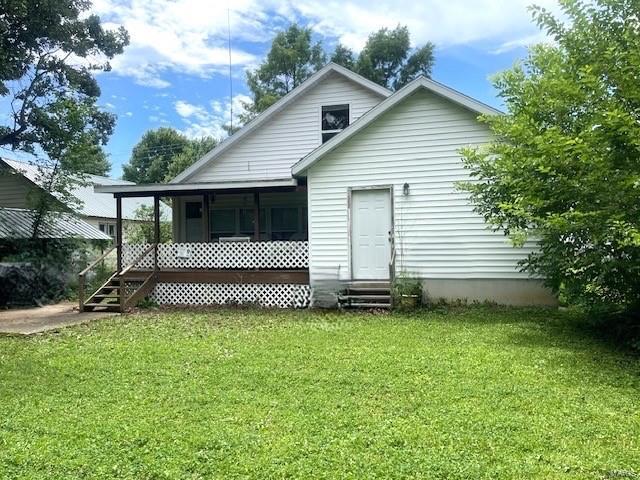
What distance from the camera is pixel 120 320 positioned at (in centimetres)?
1055

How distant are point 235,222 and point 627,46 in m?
11.5

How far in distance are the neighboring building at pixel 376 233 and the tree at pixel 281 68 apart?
22.6 metres

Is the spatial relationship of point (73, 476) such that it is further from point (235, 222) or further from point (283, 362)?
point (235, 222)

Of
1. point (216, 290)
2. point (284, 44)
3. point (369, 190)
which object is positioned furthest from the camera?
point (284, 44)

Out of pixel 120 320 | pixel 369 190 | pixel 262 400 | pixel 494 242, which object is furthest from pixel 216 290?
pixel 262 400

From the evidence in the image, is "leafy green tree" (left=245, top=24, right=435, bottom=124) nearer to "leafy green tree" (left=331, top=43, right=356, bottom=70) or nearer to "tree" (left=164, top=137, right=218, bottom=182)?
"leafy green tree" (left=331, top=43, right=356, bottom=70)

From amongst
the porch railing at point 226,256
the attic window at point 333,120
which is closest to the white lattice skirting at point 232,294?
the porch railing at point 226,256

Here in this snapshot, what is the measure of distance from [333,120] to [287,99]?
4.79 feet

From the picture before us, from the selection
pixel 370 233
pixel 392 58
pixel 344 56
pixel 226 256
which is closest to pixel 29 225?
pixel 226 256

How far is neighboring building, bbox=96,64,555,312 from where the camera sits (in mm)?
10977

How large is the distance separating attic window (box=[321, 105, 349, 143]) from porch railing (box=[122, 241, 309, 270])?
424 cm

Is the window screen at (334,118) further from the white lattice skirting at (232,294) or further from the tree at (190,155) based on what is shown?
the tree at (190,155)

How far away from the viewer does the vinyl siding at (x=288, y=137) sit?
1496cm

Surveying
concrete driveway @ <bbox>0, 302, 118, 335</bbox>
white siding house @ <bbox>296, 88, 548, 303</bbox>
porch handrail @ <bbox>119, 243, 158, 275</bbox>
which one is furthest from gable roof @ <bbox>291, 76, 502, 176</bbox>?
concrete driveway @ <bbox>0, 302, 118, 335</bbox>
